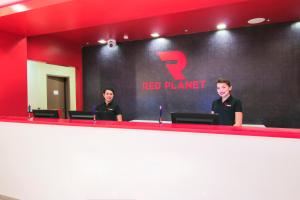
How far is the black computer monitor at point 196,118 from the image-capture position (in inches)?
86.2

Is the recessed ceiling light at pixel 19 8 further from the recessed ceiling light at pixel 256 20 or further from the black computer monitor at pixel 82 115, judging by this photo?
the recessed ceiling light at pixel 256 20

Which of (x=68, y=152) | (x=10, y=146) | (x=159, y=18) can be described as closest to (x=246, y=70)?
(x=159, y=18)

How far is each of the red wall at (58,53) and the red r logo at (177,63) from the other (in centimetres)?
225

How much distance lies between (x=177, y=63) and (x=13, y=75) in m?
3.14

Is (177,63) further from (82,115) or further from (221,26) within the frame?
(82,115)

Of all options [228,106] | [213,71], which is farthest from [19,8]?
[213,71]

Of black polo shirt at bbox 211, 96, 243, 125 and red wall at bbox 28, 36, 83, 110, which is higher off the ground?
red wall at bbox 28, 36, 83, 110

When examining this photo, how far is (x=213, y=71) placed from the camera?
5160 mm

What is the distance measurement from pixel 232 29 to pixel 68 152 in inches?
153

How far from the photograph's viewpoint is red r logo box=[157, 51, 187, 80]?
5.42 m

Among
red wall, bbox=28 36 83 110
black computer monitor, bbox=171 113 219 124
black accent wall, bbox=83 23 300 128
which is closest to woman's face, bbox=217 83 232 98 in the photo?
black computer monitor, bbox=171 113 219 124

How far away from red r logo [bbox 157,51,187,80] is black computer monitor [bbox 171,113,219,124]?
126 inches

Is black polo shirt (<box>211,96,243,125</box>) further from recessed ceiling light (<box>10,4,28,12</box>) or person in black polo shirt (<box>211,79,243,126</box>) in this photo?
recessed ceiling light (<box>10,4,28,12</box>)

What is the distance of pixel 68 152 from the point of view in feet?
8.63
